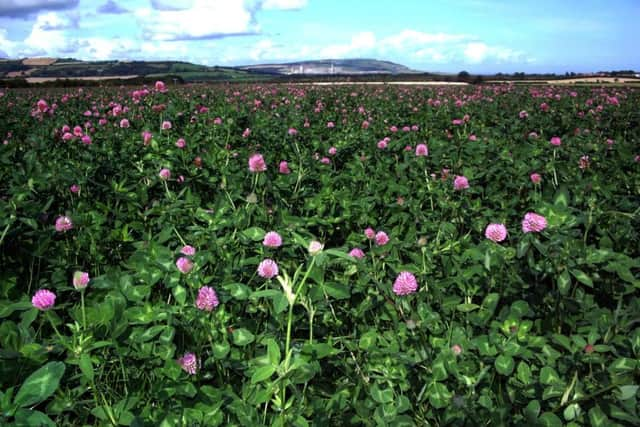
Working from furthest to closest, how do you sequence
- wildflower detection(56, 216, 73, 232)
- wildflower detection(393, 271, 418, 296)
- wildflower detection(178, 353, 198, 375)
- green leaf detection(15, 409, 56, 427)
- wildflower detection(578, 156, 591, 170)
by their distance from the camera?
wildflower detection(578, 156, 591, 170), wildflower detection(56, 216, 73, 232), wildflower detection(393, 271, 418, 296), wildflower detection(178, 353, 198, 375), green leaf detection(15, 409, 56, 427)

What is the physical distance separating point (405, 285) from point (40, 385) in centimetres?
143

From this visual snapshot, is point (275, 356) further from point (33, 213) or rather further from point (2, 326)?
point (33, 213)

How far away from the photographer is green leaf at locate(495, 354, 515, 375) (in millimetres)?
1664

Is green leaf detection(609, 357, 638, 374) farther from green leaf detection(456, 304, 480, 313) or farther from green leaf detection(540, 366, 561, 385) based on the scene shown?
green leaf detection(456, 304, 480, 313)

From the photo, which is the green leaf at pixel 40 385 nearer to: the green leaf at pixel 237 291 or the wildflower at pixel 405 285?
the green leaf at pixel 237 291

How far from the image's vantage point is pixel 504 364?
1684 millimetres

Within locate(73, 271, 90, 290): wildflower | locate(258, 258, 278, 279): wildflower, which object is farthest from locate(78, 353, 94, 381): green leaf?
locate(258, 258, 278, 279): wildflower

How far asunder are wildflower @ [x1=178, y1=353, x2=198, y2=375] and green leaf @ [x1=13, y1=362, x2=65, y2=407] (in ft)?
2.59

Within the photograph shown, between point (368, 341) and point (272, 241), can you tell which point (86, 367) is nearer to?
point (272, 241)

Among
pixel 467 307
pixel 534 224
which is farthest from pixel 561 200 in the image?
pixel 467 307

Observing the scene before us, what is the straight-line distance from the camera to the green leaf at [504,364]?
166cm

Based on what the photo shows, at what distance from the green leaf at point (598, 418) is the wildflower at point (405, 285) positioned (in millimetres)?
787

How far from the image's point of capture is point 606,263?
215 centimetres

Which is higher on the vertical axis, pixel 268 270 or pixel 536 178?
pixel 536 178
